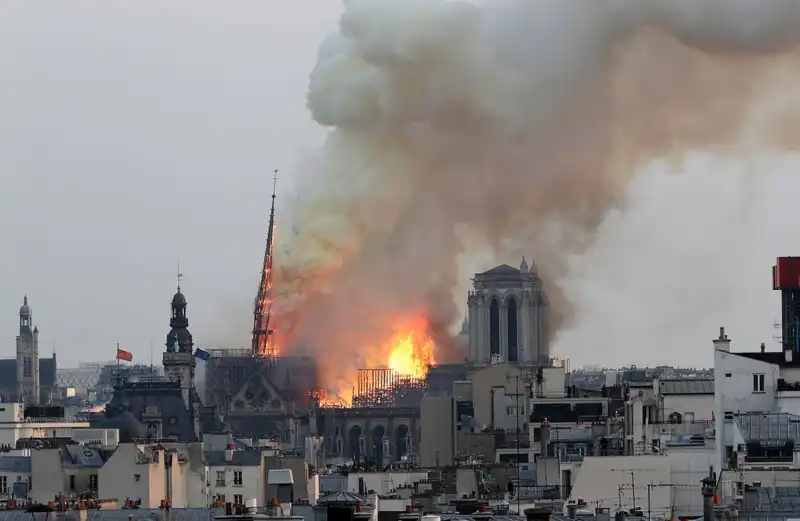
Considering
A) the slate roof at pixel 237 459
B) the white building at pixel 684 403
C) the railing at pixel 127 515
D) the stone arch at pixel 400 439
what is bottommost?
the railing at pixel 127 515

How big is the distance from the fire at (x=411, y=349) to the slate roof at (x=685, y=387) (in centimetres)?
9362

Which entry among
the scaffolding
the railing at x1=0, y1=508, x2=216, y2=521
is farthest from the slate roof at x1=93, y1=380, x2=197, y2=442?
the railing at x1=0, y1=508, x2=216, y2=521

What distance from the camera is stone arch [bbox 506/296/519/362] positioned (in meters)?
198

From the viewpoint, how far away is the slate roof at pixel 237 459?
85.9 metres

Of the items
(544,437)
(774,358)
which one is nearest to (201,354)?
(544,437)

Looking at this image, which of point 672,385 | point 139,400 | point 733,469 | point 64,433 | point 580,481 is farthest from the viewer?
point 139,400

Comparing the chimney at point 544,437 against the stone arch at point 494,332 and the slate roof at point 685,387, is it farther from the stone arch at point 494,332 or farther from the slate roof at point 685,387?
the stone arch at point 494,332

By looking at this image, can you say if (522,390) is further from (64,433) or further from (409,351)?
(409,351)

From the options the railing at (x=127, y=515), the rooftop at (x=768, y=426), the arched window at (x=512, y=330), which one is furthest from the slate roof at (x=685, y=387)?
the arched window at (x=512, y=330)

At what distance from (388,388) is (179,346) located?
12.3 meters

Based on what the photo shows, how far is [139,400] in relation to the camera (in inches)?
5915

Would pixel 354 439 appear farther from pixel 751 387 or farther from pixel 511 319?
pixel 751 387

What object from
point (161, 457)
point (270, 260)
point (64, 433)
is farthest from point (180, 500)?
point (270, 260)

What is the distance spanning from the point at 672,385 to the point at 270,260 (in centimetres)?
10965
